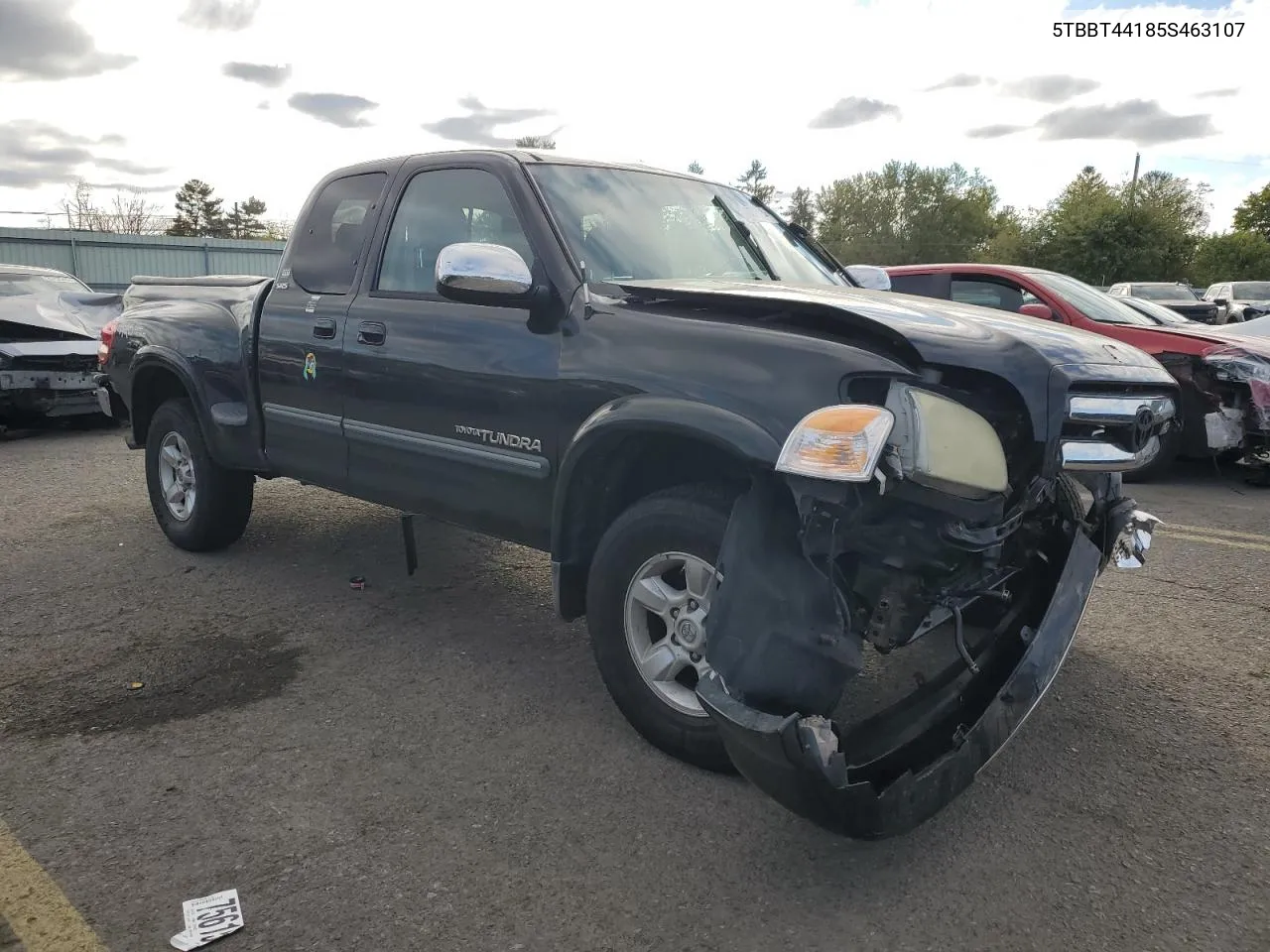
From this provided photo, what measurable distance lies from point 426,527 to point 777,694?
13.3 feet

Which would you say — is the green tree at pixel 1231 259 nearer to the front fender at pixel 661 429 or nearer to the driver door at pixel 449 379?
the driver door at pixel 449 379

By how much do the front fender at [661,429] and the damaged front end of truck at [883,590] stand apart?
0.34 ft

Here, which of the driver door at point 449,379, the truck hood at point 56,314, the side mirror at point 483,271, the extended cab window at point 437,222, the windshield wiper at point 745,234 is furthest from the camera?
the truck hood at point 56,314

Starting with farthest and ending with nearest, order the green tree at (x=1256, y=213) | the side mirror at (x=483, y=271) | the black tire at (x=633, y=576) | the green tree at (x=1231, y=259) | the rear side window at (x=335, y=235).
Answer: the green tree at (x=1256, y=213) < the green tree at (x=1231, y=259) < the rear side window at (x=335, y=235) < the side mirror at (x=483, y=271) < the black tire at (x=633, y=576)

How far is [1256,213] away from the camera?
54.0 m

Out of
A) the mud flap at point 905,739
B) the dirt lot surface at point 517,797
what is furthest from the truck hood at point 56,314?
the mud flap at point 905,739

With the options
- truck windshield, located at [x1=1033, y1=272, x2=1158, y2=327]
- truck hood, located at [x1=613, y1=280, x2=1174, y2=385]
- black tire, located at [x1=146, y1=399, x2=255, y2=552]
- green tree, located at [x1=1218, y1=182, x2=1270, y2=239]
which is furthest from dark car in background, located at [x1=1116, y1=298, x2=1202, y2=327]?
green tree, located at [x1=1218, y1=182, x2=1270, y2=239]

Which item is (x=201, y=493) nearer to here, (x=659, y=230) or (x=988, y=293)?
(x=659, y=230)

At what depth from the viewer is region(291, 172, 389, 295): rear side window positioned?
14.8 ft

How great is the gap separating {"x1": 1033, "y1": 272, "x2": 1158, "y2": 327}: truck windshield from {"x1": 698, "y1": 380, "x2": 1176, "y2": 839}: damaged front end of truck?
599cm

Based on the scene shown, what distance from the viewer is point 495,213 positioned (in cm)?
393

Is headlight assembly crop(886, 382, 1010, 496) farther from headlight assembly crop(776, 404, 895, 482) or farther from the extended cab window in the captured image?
the extended cab window

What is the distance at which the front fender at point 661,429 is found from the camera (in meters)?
2.73

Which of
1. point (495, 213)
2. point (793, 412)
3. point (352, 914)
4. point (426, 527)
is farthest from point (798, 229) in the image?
point (352, 914)
